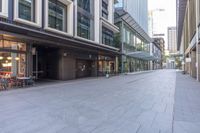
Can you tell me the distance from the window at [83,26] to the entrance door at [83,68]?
346cm

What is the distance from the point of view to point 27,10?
19.5m

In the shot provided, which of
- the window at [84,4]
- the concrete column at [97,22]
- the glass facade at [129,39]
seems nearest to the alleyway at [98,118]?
the window at [84,4]

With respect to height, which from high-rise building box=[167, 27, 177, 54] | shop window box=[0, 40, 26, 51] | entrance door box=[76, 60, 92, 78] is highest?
high-rise building box=[167, 27, 177, 54]

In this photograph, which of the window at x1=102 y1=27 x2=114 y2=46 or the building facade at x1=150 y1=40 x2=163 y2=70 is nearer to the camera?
the window at x1=102 y1=27 x2=114 y2=46

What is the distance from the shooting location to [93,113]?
8.16 metres

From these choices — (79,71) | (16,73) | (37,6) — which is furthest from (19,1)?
(79,71)

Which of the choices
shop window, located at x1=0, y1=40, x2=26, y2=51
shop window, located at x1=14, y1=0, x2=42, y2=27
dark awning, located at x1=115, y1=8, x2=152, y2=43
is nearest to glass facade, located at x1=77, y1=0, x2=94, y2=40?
shop window, located at x1=14, y1=0, x2=42, y2=27

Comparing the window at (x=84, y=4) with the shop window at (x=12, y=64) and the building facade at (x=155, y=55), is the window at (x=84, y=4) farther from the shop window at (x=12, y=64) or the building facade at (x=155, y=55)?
the building facade at (x=155, y=55)

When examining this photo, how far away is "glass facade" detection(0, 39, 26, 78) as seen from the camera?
16.8 m

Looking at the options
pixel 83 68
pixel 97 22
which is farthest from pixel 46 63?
pixel 97 22

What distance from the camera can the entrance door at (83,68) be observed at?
2983 cm

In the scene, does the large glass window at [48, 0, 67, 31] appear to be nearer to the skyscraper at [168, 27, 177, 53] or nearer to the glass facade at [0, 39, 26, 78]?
the glass facade at [0, 39, 26, 78]

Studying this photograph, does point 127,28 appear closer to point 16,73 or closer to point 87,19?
point 87,19

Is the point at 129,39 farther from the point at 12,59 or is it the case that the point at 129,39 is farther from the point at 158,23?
the point at 158,23
